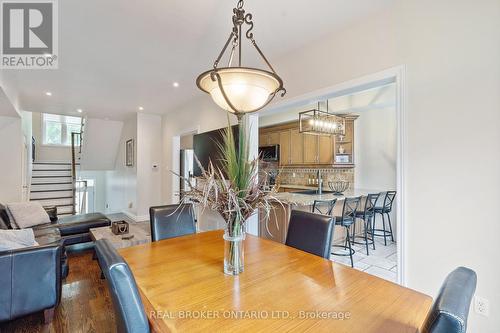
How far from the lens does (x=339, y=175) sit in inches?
218

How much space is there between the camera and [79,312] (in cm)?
221

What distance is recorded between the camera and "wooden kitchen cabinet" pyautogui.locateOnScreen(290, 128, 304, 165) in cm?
602

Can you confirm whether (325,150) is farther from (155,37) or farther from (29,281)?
(29,281)

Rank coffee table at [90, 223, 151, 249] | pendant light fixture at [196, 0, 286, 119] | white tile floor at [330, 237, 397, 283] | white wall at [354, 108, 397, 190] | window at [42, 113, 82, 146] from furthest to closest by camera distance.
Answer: window at [42, 113, 82, 146]
white wall at [354, 108, 397, 190]
white tile floor at [330, 237, 397, 283]
coffee table at [90, 223, 151, 249]
pendant light fixture at [196, 0, 286, 119]

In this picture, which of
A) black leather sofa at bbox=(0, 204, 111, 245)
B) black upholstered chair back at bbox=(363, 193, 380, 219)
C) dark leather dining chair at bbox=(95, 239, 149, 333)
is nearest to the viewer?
dark leather dining chair at bbox=(95, 239, 149, 333)

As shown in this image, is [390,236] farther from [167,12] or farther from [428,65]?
[167,12]

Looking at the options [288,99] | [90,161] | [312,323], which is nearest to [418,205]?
[312,323]

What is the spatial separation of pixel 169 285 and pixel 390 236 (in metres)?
4.47

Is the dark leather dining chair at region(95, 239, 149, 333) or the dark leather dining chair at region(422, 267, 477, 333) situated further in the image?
the dark leather dining chair at region(95, 239, 149, 333)

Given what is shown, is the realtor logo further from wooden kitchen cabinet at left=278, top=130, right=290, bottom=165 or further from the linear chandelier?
wooden kitchen cabinet at left=278, top=130, right=290, bottom=165

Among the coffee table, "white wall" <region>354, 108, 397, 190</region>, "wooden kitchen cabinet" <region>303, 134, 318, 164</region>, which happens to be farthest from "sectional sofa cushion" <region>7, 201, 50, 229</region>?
"white wall" <region>354, 108, 397, 190</region>

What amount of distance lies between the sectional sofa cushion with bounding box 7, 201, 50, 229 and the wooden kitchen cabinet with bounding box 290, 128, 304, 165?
16.7 ft

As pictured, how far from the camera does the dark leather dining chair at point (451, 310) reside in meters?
Result: 0.56

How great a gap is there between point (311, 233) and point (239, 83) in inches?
48.2
